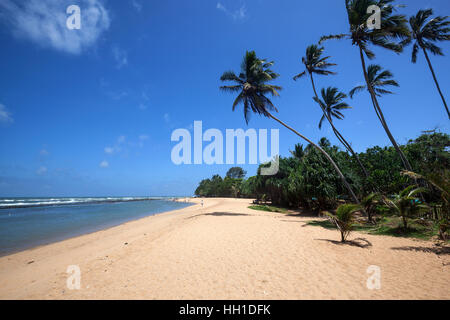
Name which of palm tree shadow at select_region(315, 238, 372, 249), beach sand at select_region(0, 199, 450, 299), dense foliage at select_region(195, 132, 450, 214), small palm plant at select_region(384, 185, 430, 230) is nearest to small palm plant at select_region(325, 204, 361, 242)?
palm tree shadow at select_region(315, 238, 372, 249)

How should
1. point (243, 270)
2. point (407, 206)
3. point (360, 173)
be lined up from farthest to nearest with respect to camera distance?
point (360, 173)
point (407, 206)
point (243, 270)

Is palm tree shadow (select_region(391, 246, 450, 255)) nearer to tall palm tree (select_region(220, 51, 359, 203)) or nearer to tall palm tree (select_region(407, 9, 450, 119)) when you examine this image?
tall palm tree (select_region(220, 51, 359, 203))

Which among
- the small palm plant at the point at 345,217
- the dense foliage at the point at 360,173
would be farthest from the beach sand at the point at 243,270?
the dense foliage at the point at 360,173

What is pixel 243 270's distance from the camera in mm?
4348

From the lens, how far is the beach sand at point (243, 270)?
3.48m

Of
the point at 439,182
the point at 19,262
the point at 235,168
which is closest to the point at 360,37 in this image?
the point at 439,182

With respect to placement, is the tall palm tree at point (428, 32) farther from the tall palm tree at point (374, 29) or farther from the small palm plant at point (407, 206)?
the small palm plant at point (407, 206)

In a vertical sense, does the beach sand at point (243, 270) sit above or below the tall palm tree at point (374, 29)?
below

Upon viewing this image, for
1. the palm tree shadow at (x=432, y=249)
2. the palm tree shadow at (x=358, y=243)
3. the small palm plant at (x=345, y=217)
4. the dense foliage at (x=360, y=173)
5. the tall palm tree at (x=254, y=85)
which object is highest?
the tall palm tree at (x=254, y=85)

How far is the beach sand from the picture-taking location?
348 centimetres

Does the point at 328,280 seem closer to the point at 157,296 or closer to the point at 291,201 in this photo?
the point at 157,296

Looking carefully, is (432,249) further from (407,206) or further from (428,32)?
(428,32)

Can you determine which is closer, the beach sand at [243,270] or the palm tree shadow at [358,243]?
the beach sand at [243,270]

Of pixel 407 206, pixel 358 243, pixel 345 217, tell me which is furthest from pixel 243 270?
pixel 407 206
